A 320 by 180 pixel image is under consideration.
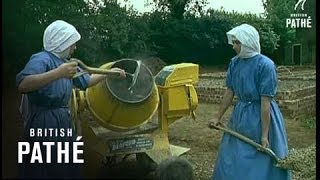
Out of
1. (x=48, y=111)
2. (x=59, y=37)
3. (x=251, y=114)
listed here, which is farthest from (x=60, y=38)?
(x=251, y=114)

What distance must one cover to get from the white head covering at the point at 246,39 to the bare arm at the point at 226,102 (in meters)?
0.24

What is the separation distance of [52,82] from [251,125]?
1220 mm

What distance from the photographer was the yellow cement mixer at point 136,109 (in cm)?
392

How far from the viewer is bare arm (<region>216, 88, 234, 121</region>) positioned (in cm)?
410

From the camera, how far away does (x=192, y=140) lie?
417 centimetres

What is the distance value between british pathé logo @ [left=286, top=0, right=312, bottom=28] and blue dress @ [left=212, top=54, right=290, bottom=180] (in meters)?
0.26

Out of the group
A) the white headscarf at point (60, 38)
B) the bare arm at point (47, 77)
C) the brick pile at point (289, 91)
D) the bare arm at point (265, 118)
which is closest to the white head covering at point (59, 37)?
the white headscarf at point (60, 38)

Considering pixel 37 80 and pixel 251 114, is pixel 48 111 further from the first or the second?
pixel 251 114

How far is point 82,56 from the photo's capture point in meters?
3.91

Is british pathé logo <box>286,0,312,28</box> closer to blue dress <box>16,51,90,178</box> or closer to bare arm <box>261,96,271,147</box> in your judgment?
bare arm <box>261,96,271,147</box>

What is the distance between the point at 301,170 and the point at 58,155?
144 cm

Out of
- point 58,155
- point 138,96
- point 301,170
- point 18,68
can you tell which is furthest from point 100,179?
point 301,170

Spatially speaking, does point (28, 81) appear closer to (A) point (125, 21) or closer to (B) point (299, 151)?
(A) point (125, 21)

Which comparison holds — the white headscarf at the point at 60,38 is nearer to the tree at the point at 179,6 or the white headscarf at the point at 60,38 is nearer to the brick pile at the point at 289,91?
the tree at the point at 179,6
